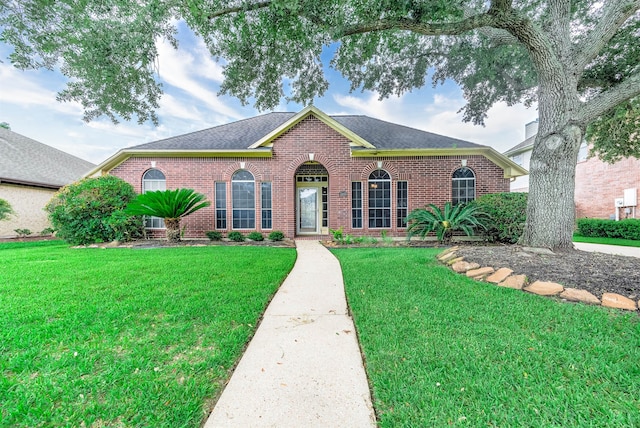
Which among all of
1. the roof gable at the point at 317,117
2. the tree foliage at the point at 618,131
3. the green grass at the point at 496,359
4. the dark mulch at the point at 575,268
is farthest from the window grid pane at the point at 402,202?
the green grass at the point at 496,359

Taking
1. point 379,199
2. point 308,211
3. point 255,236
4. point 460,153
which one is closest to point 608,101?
point 460,153

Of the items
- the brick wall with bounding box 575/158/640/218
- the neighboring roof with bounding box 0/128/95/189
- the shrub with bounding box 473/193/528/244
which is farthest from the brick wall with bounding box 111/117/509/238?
the brick wall with bounding box 575/158/640/218

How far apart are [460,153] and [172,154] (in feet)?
34.7

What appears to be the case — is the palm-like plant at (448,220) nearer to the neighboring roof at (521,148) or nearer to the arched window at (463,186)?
the arched window at (463,186)

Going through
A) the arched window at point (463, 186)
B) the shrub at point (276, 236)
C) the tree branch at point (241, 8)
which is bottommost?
the shrub at point (276, 236)

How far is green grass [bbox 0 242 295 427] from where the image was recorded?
4.98ft

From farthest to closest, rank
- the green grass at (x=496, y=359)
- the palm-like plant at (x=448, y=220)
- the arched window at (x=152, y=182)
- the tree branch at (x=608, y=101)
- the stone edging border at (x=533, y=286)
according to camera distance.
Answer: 1. the arched window at (x=152, y=182)
2. the palm-like plant at (x=448, y=220)
3. the tree branch at (x=608, y=101)
4. the stone edging border at (x=533, y=286)
5. the green grass at (x=496, y=359)

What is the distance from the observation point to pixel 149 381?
1735 millimetres

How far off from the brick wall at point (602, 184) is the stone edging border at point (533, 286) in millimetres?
13612

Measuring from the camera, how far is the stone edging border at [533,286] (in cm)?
289

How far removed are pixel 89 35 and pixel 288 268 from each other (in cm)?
510

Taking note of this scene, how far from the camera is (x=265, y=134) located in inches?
412

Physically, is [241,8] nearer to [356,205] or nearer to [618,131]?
[356,205]

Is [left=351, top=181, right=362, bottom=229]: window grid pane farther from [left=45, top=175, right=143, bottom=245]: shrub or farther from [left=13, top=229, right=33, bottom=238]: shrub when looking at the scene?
[left=13, top=229, right=33, bottom=238]: shrub
